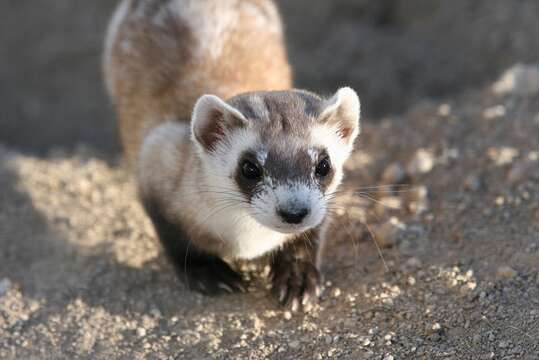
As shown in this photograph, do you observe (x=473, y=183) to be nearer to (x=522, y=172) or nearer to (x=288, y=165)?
(x=522, y=172)

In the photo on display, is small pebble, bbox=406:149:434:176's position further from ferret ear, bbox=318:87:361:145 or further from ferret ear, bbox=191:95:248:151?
ferret ear, bbox=191:95:248:151

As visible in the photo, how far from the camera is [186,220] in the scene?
430 cm

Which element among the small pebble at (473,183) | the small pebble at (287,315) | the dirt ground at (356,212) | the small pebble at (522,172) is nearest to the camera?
the dirt ground at (356,212)

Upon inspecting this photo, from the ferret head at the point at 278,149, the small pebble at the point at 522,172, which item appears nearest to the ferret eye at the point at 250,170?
the ferret head at the point at 278,149

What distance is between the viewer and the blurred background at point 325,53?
7.12 metres

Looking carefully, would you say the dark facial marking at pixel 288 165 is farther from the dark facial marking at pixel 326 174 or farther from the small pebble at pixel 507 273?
the small pebble at pixel 507 273

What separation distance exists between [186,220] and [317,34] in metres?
4.25

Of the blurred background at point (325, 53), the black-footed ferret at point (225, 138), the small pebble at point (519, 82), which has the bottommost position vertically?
the blurred background at point (325, 53)

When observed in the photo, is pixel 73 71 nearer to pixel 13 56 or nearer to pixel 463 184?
pixel 13 56

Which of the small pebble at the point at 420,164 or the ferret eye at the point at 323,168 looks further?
the small pebble at the point at 420,164

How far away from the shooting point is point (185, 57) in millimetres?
5066

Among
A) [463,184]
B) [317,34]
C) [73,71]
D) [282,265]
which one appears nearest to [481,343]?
[282,265]

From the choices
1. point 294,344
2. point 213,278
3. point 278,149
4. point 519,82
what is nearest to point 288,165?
point 278,149

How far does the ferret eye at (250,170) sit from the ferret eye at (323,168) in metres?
0.29
